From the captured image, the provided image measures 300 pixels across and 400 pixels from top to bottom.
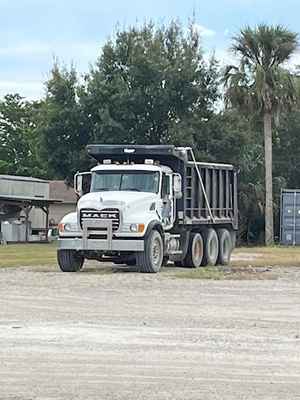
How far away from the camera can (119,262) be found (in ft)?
79.3

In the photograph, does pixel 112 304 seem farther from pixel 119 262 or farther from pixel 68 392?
pixel 119 262

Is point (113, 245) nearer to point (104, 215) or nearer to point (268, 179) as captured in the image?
point (104, 215)

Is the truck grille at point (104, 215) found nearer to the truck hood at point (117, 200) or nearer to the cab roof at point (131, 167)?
the truck hood at point (117, 200)

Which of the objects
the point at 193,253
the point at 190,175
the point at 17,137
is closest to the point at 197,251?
the point at 193,253

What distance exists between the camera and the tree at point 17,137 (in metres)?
81.6

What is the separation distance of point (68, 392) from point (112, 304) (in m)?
7.13

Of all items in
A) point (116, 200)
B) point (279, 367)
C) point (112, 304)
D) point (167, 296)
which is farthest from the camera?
point (116, 200)

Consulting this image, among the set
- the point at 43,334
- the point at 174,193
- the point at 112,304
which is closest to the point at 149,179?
the point at 174,193

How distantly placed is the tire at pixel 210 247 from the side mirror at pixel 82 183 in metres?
3.93

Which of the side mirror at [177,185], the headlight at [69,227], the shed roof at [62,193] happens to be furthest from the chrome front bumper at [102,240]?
the shed roof at [62,193]

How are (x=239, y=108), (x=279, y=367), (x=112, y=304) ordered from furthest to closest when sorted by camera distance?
(x=239, y=108), (x=112, y=304), (x=279, y=367)

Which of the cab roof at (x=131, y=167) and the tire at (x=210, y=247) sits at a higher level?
the cab roof at (x=131, y=167)

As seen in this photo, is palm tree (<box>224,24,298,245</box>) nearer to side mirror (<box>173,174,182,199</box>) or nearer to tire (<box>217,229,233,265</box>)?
tire (<box>217,229,233,265</box>)

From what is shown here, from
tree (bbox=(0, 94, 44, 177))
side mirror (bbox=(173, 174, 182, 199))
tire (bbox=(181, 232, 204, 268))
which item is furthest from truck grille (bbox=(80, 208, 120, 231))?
tree (bbox=(0, 94, 44, 177))
